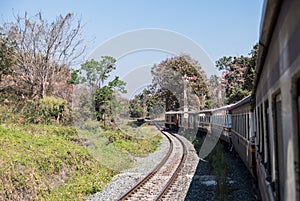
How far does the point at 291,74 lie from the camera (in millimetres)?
2119

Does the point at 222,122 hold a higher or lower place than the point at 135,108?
lower

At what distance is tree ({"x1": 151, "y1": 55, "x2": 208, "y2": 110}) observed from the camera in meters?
44.3

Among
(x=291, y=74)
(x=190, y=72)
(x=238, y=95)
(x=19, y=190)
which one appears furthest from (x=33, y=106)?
(x=190, y=72)

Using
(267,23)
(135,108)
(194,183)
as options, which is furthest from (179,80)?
(267,23)

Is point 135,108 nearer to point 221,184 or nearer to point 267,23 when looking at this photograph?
point 221,184

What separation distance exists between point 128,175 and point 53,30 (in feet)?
52.6

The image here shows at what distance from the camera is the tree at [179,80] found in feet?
145

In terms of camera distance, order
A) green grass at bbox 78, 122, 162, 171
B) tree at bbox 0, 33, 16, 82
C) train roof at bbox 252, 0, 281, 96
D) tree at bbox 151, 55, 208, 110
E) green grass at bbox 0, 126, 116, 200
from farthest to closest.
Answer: tree at bbox 151, 55, 208, 110
tree at bbox 0, 33, 16, 82
green grass at bbox 78, 122, 162, 171
green grass at bbox 0, 126, 116, 200
train roof at bbox 252, 0, 281, 96

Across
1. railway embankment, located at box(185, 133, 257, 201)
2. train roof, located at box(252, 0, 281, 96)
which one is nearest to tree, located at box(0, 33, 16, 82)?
railway embankment, located at box(185, 133, 257, 201)

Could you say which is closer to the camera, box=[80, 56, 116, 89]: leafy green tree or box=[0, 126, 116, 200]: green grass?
box=[0, 126, 116, 200]: green grass

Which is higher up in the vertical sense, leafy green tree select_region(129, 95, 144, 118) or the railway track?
leafy green tree select_region(129, 95, 144, 118)

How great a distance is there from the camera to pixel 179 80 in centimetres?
4525

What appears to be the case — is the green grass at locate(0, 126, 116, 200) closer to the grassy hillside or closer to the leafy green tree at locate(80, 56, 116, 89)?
the grassy hillside

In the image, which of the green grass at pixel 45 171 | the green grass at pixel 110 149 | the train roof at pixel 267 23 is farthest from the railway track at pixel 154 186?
the train roof at pixel 267 23
